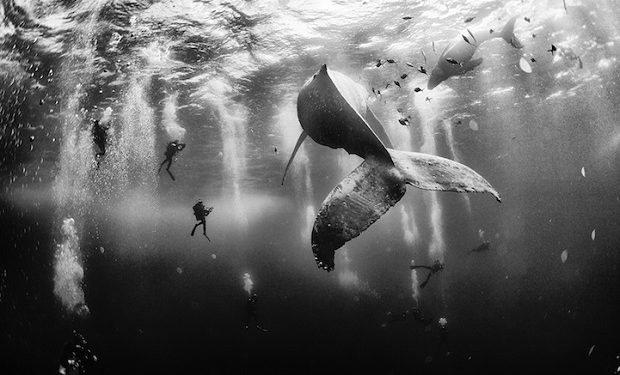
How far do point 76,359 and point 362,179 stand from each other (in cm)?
894

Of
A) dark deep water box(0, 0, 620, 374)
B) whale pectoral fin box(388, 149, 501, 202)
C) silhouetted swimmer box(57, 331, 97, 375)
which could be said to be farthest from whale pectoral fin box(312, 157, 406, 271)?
dark deep water box(0, 0, 620, 374)

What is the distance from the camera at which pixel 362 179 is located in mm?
2363

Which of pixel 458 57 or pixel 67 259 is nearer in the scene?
pixel 458 57

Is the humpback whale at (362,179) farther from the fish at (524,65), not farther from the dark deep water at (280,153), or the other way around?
the fish at (524,65)

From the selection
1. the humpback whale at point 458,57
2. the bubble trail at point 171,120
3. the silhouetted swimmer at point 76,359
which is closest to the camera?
the humpback whale at point 458,57

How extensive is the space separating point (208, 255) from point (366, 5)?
8662cm

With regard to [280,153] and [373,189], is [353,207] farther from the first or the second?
[280,153]

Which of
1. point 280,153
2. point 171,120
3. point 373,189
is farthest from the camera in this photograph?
point 280,153

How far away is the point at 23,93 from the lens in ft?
47.1

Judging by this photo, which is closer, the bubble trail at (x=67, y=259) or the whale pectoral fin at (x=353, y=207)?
the whale pectoral fin at (x=353, y=207)

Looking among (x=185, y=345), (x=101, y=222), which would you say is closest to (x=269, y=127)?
(x=185, y=345)

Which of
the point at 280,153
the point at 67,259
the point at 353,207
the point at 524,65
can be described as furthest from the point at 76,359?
the point at 67,259

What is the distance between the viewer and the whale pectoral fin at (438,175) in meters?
2.29

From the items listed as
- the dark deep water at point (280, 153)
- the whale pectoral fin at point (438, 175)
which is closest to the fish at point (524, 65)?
the dark deep water at point (280, 153)
